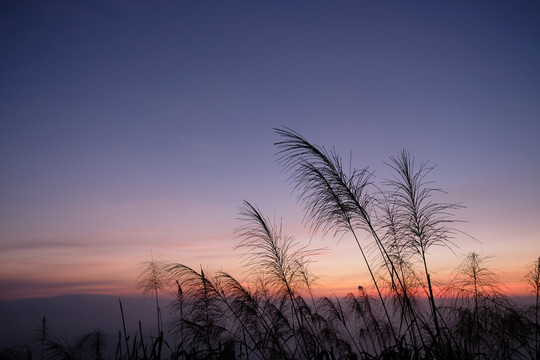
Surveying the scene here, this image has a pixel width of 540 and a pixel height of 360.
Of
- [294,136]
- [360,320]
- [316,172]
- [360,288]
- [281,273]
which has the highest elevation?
[294,136]

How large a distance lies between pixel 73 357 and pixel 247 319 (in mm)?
→ 1917

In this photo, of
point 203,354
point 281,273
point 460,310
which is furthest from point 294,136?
point 460,310

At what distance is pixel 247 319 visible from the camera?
4.36 meters

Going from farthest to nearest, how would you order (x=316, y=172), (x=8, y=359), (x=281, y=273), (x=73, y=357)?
(x=281, y=273)
(x=316, y=172)
(x=73, y=357)
(x=8, y=359)

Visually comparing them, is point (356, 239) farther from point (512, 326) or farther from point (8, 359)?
point (8, 359)

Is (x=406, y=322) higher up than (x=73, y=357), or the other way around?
(x=406, y=322)

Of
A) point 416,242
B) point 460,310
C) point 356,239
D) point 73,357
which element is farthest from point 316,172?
point 73,357

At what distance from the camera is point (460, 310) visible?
15.4 ft

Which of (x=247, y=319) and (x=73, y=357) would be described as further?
(x=247, y=319)

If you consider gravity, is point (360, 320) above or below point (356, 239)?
below

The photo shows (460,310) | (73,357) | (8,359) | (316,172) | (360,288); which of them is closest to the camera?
(8,359)

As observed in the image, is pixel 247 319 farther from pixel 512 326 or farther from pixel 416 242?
pixel 512 326

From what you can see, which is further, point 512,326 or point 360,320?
point 360,320

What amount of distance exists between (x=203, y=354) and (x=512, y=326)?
3.41 m
